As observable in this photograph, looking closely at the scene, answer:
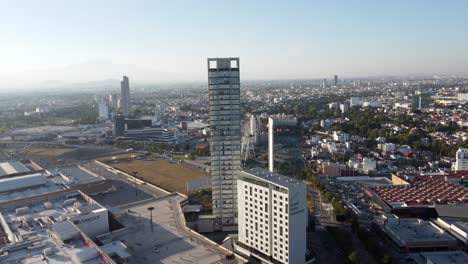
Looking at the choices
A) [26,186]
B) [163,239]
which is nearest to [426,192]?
[163,239]

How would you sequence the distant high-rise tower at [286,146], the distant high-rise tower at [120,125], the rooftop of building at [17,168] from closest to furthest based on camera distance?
the distant high-rise tower at [286,146] → the rooftop of building at [17,168] → the distant high-rise tower at [120,125]

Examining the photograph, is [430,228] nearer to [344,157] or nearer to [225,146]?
[225,146]

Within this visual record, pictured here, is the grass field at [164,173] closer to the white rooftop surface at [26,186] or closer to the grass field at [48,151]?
the white rooftop surface at [26,186]

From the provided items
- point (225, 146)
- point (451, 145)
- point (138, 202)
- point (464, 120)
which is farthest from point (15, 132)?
point (464, 120)

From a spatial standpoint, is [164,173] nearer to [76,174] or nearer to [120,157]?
[76,174]

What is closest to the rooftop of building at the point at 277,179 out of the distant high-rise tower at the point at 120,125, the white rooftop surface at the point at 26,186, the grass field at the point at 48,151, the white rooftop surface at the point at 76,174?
the white rooftop surface at the point at 26,186

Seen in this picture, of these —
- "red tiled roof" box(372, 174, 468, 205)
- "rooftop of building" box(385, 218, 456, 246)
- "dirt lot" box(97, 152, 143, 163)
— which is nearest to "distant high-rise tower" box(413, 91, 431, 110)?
"red tiled roof" box(372, 174, 468, 205)
